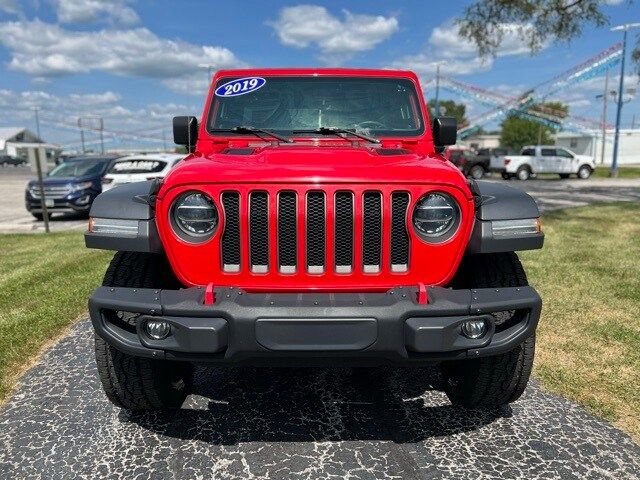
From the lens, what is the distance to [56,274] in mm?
6215

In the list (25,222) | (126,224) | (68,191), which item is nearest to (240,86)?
(126,224)

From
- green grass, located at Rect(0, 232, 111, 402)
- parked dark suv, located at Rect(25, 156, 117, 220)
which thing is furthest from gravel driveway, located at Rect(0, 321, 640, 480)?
parked dark suv, located at Rect(25, 156, 117, 220)

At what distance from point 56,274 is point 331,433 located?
4.74 m

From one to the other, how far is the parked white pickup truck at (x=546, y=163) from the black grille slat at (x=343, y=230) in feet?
85.8

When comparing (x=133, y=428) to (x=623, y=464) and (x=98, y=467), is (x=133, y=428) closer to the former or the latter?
(x=98, y=467)

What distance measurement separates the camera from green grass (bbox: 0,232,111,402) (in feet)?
12.6

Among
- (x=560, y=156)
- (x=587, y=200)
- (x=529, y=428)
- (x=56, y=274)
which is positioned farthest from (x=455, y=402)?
(x=560, y=156)

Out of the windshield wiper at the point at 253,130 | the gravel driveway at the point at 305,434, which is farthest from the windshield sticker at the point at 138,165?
the gravel driveway at the point at 305,434

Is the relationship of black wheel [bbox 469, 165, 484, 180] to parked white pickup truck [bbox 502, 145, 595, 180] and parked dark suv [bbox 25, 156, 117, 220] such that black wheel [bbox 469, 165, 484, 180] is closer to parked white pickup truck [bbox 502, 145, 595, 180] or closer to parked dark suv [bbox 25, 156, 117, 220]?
parked white pickup truck [bbox 502, 145, 595, 180]

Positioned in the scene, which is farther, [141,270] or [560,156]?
[560,156]

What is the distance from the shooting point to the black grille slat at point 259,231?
2.30 metres

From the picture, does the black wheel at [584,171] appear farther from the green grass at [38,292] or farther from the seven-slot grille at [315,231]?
the seven-slot grille at [315,231]

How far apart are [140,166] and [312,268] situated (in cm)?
1005

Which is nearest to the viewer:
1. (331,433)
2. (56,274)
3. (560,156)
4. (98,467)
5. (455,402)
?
(98,467)
